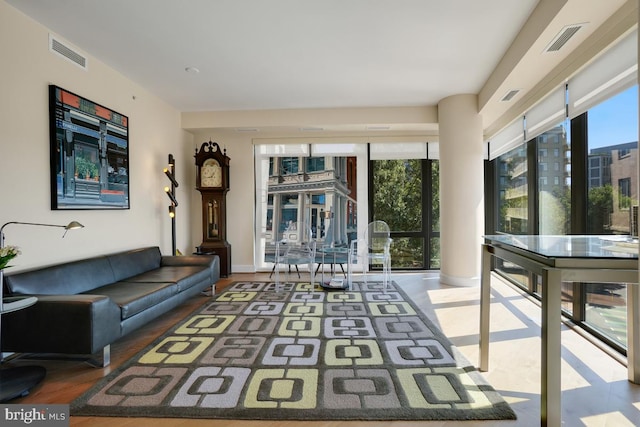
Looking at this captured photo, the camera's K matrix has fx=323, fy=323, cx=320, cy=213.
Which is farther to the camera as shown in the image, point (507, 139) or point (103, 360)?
point (507, 139)

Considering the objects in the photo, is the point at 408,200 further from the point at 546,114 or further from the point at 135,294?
the point at 135,294

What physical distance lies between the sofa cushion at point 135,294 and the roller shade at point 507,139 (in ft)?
14.6

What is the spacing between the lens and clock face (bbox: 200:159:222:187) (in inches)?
209

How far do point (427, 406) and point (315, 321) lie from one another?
1.54 meters

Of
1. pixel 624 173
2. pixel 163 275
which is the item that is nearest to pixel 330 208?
pixel 163 275

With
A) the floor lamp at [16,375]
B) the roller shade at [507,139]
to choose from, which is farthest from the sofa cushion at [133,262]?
the roller shade at [507,139]

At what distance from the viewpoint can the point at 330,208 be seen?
18.9ft

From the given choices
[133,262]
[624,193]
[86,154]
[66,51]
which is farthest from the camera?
[133,262]

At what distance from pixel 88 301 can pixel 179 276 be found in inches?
51.0

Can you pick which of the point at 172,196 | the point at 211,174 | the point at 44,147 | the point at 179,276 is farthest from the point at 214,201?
the point at 44,147

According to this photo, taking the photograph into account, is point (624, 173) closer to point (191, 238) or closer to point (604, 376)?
point (604, 376)

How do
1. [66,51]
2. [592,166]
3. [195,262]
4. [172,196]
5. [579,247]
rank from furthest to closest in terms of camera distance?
[172,196] < [195,262] < [66,51] < [592,166] < [579,247]

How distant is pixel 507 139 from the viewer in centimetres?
457

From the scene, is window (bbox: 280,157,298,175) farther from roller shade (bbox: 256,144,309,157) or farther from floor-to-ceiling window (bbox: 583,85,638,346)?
floor-to-ceiling window (bbox: 583,85,638,346)
